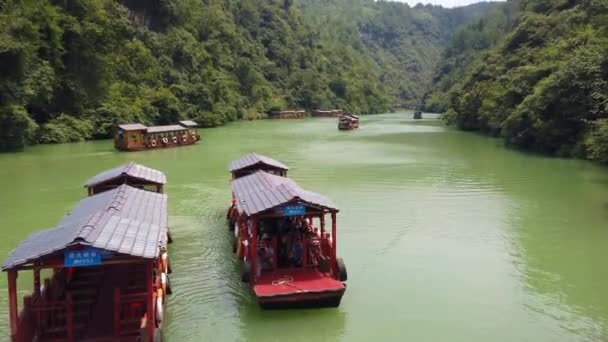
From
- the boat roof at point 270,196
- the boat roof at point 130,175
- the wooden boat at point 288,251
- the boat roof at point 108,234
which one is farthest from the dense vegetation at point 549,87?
the boat roof at point 108,234

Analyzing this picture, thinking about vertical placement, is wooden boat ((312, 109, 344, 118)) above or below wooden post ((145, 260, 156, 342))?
above

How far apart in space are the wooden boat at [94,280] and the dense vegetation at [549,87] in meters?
20.3

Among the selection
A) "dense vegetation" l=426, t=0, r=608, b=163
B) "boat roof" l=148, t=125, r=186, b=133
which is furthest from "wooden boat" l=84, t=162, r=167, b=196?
"boat roof" l=148, t=125, r=186, b=133

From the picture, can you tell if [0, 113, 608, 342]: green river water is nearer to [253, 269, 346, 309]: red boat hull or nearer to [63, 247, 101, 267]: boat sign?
[253, 269, 346, 309]: red boat hull

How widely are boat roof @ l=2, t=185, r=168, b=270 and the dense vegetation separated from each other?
19871 mm

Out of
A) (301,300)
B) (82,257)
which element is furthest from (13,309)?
(301,300)

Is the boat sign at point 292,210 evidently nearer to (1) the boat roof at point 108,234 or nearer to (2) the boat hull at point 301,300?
(2) the boat hull at point 301,300

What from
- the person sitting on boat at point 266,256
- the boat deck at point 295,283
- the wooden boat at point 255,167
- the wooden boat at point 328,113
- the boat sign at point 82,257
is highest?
the wooden boat at point 328,113

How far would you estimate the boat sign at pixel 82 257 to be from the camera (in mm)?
7875

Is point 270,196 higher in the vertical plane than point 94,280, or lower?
higher

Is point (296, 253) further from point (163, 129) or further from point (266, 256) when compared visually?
point (163, 129)

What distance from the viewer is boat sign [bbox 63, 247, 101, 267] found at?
25.8ft

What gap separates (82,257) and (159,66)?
211 ft

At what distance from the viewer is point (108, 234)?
27.6ft
